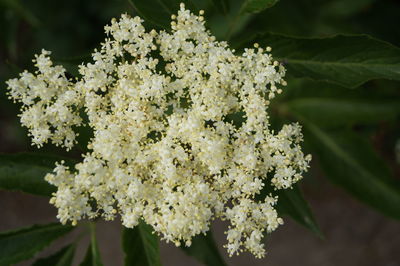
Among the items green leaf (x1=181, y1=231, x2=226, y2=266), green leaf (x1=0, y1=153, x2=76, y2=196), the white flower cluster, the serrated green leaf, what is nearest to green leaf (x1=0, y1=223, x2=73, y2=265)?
green leaf (x1=0, y1=153, x2=76, y2=196)

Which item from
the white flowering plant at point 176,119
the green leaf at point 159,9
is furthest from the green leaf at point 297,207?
the green leaf at point 159,9

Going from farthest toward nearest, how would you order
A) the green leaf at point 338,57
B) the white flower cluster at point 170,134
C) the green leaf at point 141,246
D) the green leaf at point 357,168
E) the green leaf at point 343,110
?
the green leaf at point 343,110, the green leaf at point 357,168, the green leaf at point 141,246, the green leaf at point 338,57, the white flower cluster at point 170,134

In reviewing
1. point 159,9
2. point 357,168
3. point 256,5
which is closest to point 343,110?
point 357,168

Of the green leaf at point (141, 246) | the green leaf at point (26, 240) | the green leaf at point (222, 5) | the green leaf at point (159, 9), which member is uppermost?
the green leaf at point (222, 5)

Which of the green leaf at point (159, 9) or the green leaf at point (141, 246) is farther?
the green leaf at point (141, 246)

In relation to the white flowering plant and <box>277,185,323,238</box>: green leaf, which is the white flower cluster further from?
<box>277,185,323,238</box>: green leaf

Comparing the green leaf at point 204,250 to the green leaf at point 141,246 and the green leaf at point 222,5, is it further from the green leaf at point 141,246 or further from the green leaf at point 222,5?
the green leaf at point 222,5

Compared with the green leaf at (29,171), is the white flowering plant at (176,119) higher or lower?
lower

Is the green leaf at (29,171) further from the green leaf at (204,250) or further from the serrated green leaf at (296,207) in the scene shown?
the serrated green leaf at (296,207)

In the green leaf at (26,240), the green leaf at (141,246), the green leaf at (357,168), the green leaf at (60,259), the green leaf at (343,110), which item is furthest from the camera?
the green leaf at (343,110)
